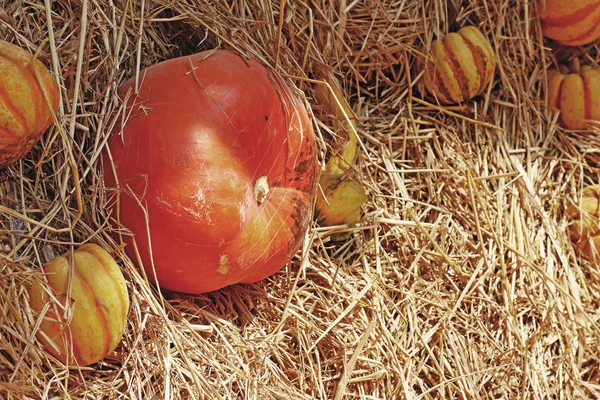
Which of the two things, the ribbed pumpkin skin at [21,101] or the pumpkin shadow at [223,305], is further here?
the pumpkin shadow at [223,305]

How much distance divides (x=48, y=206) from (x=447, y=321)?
1136mm

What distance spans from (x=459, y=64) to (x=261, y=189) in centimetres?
98

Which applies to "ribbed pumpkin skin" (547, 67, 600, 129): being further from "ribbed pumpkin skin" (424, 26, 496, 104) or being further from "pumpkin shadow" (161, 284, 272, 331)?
"pumpkin shadow" (161, 284, 272, 331)

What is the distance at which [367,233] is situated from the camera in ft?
6.96

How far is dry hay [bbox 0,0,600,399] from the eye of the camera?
4.96 ft

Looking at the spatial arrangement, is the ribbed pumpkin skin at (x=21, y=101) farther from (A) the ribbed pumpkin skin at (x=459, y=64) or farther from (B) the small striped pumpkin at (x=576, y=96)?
(B) the small striped pumpkin at (x=576, y=96)

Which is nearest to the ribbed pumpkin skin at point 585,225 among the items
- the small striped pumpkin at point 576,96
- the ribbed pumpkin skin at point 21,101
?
the small striped pumpkin at point 576,96

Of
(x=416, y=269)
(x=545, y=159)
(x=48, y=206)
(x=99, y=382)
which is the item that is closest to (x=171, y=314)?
(x=99, y=382)

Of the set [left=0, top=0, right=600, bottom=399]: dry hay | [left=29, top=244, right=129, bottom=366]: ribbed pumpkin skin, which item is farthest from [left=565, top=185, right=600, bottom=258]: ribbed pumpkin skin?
[left=29, top=244, right=129, bottom=366]: ribbed pumpkin skin

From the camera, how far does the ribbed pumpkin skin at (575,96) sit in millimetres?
2521

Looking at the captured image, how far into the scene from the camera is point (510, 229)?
2238 mm

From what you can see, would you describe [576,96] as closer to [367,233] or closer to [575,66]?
[575,66]

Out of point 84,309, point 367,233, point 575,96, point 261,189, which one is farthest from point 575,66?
point 84,309

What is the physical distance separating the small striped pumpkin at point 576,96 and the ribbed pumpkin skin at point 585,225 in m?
0.32
